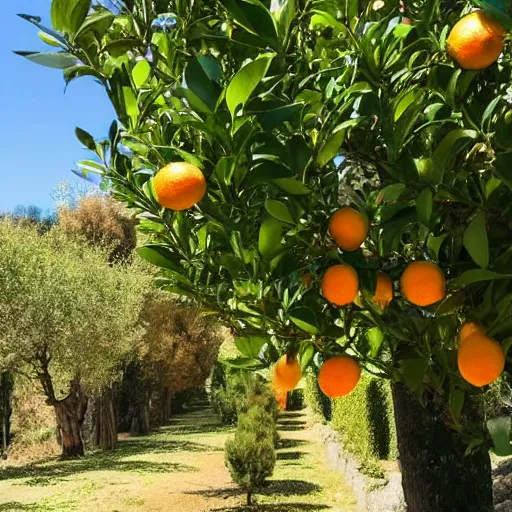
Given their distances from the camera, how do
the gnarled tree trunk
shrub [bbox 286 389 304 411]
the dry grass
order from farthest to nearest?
shrub [bbox 286 389 304 411]
the dry grass
the gnarled tree trunk

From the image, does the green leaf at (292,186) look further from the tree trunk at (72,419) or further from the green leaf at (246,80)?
the tree trunk at (72,419)

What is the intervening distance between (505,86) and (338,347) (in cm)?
69

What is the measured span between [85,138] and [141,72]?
24 centimetres

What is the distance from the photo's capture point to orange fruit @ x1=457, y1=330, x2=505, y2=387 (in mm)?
1171

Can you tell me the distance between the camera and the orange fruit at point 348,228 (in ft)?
3.75

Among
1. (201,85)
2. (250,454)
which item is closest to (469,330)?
(201,85)

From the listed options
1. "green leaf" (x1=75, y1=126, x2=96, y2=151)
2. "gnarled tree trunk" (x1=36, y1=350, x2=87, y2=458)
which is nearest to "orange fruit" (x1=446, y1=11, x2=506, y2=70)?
"green leaf" (x1=75, y1=126, x2=96, y2=151)

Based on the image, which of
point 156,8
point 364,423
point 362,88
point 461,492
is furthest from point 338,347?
point 364,423

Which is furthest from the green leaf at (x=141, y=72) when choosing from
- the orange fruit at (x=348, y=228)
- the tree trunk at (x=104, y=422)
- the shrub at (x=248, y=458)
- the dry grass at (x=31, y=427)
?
the tree trunk at (x=104, y=422)

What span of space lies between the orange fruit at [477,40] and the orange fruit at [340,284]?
0.43 meters

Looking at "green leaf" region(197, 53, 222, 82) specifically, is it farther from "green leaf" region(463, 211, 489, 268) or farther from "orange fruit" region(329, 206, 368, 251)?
"green leaf" region(463, 211, 489, 268)

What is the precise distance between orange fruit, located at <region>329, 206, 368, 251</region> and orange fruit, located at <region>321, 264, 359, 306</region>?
46 millimetres

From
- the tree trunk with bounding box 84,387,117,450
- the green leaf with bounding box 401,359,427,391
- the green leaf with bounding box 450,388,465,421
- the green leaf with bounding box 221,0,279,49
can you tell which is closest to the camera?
the green leaf with bounding box 221,0,279,49

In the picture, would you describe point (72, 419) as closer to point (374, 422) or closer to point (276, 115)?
point (374, 422)
